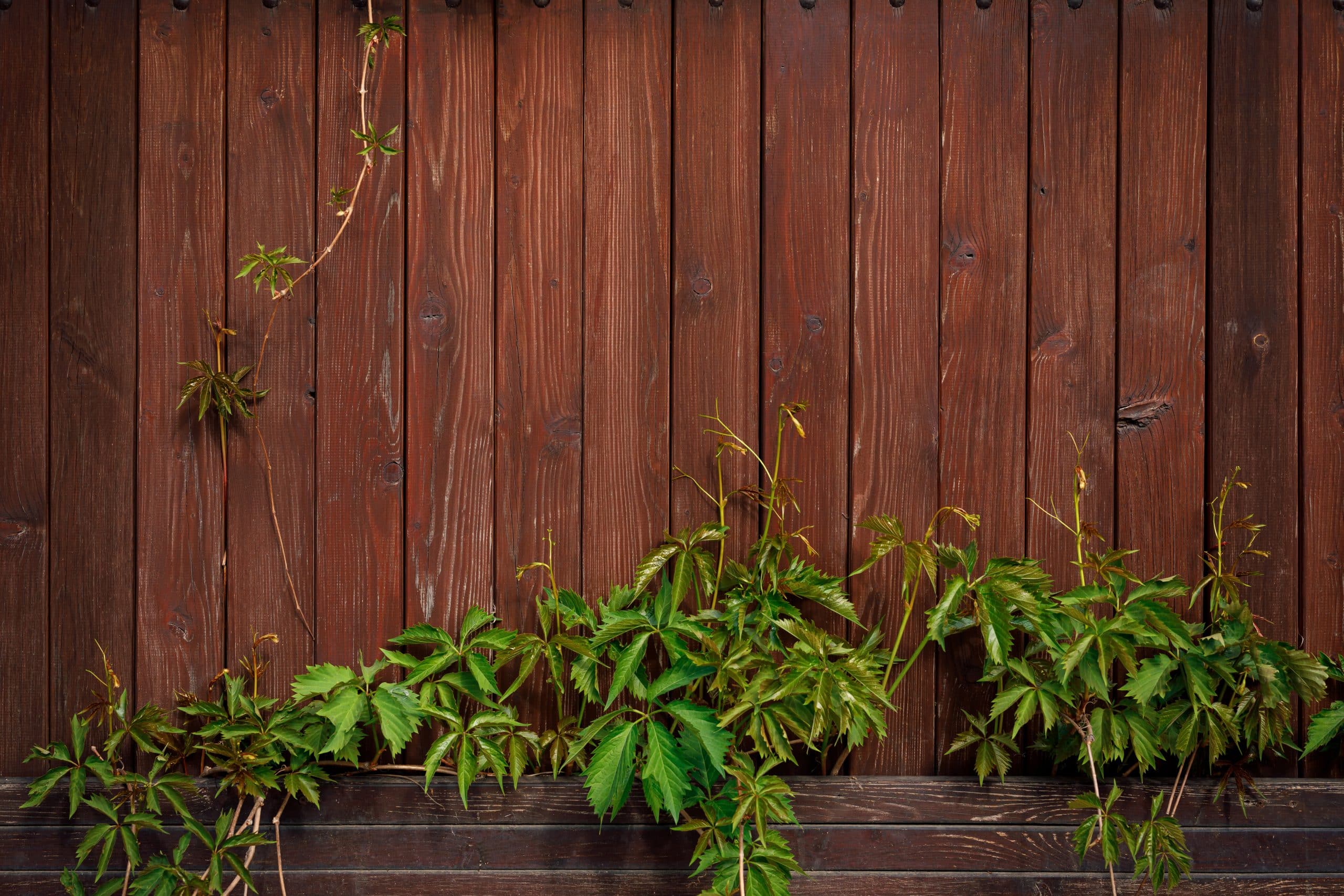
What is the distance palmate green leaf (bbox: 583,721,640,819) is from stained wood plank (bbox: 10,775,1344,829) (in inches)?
7.6

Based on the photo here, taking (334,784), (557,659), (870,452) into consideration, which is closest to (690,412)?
(870,452)

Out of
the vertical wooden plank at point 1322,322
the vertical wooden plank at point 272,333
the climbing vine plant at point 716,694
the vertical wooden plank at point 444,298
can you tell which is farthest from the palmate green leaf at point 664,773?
the vertical wooden plank at point 1322,322

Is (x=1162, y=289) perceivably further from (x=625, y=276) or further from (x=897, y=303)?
(x=625, y=276)

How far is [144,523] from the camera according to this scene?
5.40 feet

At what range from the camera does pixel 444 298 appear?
1651mm

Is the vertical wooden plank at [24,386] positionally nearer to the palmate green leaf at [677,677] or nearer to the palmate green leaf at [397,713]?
the palmate green leaf at [397,713]

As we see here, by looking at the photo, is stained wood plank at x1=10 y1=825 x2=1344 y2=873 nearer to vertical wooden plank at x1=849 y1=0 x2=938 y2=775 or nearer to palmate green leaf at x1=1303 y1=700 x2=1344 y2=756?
vertical wooden plank at x1=849 y1=0 x2=938 y2=775

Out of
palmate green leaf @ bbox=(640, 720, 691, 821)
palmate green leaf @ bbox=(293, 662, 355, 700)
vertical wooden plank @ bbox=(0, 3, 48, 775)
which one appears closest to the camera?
palmate green leaf @ bbox=(640, 720, 691, 821)

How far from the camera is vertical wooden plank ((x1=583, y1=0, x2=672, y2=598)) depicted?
166 centimetres

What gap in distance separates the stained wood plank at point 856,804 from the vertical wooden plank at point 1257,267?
1.11ft

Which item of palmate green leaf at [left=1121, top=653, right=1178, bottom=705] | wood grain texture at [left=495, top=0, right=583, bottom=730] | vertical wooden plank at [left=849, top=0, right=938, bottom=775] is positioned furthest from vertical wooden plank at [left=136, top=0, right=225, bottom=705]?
palmate green leaf at [left=1121, top=653, right=1178, bottom=705]

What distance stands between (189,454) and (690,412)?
971 millimetres

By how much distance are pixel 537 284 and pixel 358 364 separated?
0.38m

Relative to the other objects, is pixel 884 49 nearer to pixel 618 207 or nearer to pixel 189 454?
pixel 618 207
